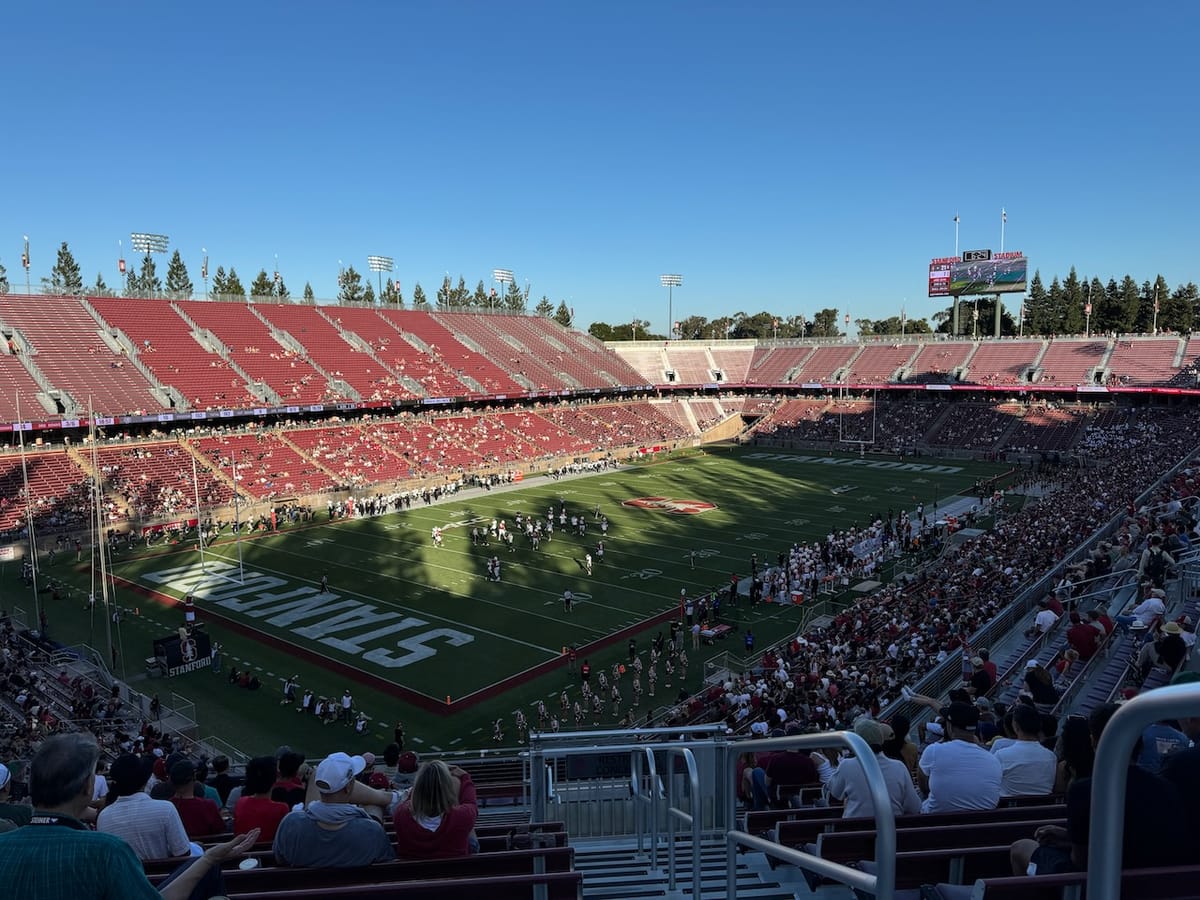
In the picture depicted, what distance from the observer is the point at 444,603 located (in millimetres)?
27797

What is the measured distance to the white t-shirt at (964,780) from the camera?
488 centimetres

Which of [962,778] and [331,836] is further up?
[331,836]

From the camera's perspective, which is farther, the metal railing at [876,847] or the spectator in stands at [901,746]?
the spectator in stands at [901,746]

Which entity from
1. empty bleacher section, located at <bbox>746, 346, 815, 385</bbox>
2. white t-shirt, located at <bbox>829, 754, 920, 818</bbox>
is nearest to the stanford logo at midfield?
white t-shirt, located at <bbox>829, 754, 920, 818</bbox>

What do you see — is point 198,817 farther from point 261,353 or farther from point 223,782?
point 261,353

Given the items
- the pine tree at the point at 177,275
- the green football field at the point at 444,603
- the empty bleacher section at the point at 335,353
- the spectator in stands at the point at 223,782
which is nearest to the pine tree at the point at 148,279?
the pine tree at the point at 177,275

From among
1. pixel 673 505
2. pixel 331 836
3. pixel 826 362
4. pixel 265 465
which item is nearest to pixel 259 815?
pixel 331 836

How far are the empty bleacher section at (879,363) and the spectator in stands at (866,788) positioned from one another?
75.3m

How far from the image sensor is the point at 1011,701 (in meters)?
10.7

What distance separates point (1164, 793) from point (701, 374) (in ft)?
279

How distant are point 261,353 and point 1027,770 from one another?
61121 millimetres

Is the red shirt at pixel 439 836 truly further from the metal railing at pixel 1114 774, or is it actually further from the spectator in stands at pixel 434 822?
the metal railing at pixel 1114 774

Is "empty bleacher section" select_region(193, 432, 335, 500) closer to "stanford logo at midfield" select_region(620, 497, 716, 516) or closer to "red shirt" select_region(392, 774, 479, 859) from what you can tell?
"stanford logo at midfield" select_region(620, 497, 716, 516)

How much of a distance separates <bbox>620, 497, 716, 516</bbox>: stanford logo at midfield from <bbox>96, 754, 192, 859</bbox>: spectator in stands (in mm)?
37726
